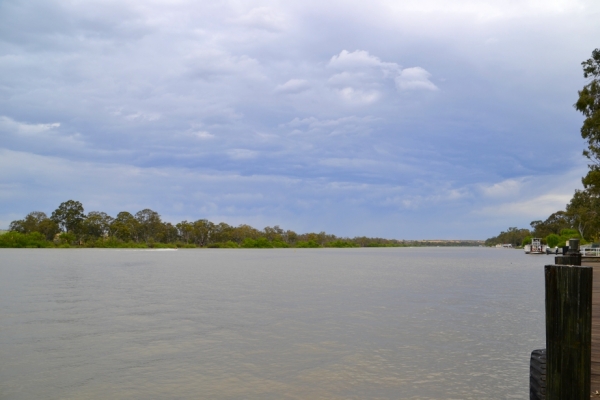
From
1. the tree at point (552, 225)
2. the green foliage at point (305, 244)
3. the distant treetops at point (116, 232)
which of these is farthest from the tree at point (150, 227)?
→ the tree at point (552, 225)

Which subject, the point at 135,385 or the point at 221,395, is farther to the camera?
the point at 135,385

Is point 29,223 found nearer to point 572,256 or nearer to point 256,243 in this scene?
point 256,243

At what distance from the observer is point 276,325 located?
13727 mm

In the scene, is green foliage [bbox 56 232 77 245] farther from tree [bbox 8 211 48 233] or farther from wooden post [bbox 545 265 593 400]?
wooden post [bbox 545 265 593 400]

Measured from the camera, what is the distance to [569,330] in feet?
12.8

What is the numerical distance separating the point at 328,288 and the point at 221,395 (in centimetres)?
1716

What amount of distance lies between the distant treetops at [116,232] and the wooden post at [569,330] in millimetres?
127414

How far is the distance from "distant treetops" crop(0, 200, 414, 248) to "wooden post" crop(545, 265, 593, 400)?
5016 inches

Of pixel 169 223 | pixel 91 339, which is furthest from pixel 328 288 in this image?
pixel 169 223

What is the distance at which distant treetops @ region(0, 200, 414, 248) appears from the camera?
11712 cm

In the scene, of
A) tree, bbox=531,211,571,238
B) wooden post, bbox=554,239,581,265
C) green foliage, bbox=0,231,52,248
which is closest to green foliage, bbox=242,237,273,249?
green foliage, bbox=0,231,52,248

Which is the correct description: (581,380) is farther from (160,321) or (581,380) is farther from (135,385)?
(160,321)

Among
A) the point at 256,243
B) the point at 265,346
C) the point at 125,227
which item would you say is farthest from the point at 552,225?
the point at 265,346

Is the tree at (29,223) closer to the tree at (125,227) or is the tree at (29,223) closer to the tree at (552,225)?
the tree at (125,227)
